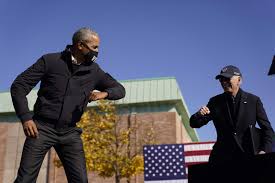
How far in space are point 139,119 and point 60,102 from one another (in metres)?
34.1

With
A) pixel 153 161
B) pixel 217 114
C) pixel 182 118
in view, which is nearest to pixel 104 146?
pixel 153 161

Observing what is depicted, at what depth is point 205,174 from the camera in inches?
151

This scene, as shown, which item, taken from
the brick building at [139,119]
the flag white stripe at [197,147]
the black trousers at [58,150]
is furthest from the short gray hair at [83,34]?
the brick building at [139,119]

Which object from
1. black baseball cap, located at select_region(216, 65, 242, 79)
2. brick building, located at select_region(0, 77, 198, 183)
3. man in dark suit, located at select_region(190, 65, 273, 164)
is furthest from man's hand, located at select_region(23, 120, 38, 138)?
brick building, located at select_region(0, 77, 198, 183)

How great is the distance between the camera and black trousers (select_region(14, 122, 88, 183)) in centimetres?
423

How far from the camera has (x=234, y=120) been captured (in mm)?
4984

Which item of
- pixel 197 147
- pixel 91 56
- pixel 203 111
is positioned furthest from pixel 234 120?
pixel 197 147

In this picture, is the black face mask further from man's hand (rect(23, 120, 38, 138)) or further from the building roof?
the building roof

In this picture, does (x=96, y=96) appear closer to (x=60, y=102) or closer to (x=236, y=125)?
(x=60, y=102)

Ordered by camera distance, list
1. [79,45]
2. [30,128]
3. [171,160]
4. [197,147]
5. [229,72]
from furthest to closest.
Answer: [171,160] → [197,147] → [229,72] → [79,45] → [30,128]

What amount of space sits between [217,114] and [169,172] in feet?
34.9

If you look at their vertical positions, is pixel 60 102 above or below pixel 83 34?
below

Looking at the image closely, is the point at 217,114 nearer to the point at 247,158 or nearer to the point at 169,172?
the point at 247,158

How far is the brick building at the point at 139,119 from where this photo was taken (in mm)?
37562
